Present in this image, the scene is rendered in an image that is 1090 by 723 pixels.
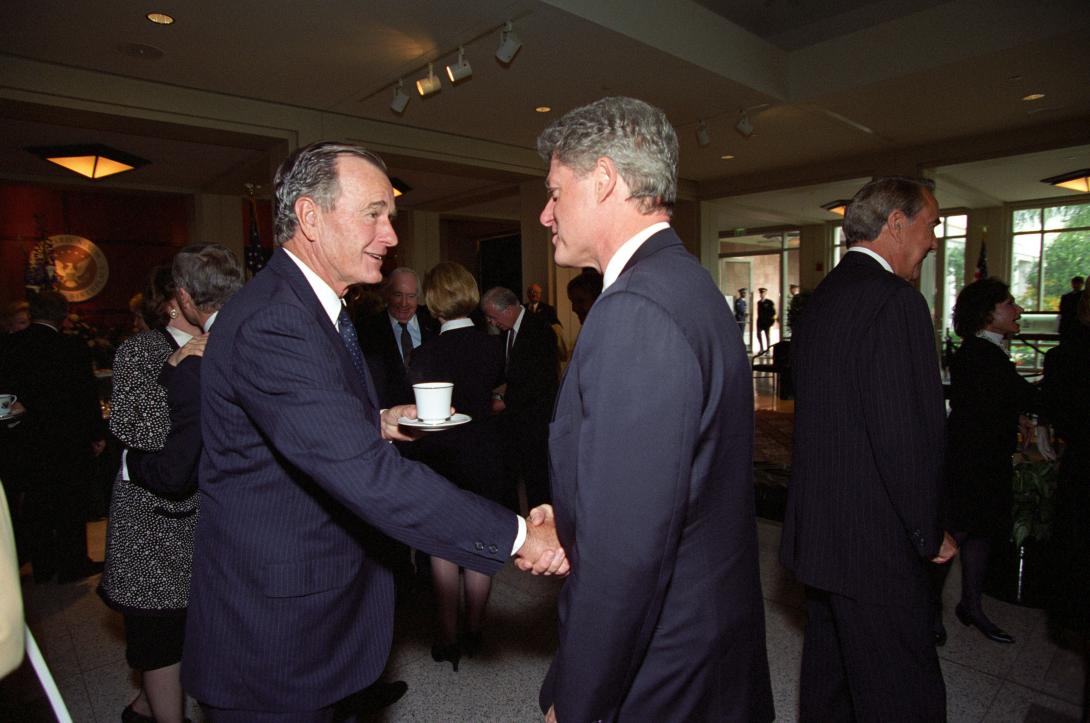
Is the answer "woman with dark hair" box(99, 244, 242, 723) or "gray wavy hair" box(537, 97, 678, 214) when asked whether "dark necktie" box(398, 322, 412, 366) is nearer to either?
"woman with dark hair" box(99, 244, 242, 723)

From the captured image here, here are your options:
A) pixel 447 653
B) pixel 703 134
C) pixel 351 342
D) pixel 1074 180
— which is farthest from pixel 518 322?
pixel 1074 180

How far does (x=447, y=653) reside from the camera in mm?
2674

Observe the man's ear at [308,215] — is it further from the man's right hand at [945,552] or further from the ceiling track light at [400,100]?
the ceiling track light at [400,100]

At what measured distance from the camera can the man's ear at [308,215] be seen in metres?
1.37

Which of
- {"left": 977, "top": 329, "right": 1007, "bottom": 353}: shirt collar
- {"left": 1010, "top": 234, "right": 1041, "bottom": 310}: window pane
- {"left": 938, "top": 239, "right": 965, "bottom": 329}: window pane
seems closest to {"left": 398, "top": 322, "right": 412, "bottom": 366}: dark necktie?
{"left": 977, "top": 329, "right": 1007, "bottom": 353}: shirt collar

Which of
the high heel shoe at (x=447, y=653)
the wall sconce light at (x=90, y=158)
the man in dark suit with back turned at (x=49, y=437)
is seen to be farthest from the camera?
the wall sconce light at (x=90, y=158)

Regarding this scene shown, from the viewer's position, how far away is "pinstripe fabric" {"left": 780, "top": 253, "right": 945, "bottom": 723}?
1601 millimetres

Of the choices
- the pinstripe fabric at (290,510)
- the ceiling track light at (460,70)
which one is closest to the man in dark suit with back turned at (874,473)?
the pinstripe fabric at (290,510)

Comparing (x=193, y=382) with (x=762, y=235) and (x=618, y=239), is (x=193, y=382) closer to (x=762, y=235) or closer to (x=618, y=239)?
(x=618, y=239)

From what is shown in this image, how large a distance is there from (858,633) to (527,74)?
16.9 ft

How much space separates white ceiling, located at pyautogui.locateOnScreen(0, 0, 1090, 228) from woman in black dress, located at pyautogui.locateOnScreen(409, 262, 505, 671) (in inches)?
97.8

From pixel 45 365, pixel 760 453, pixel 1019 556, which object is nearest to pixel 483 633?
pixel 1019 556

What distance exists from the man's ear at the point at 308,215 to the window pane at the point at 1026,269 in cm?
1754

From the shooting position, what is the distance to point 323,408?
1146 mm
